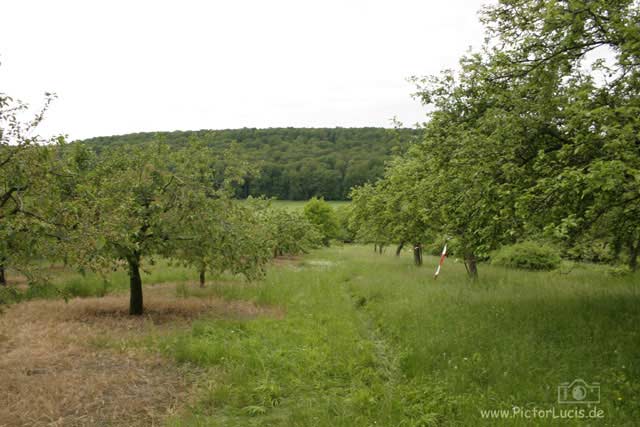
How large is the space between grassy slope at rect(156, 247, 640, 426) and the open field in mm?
31

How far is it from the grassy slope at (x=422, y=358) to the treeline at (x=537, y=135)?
6.58 feet

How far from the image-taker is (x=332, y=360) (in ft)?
32.4

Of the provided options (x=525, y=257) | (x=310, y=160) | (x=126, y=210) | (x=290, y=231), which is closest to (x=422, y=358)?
(x=126, y=210)

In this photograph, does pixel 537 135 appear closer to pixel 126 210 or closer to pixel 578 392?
pixel 578 392

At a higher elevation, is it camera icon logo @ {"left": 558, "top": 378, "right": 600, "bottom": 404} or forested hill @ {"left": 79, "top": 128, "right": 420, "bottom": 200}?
Result: forested hill @ {"left": 79, "top": 128, "right": 420, "bottom": 200}

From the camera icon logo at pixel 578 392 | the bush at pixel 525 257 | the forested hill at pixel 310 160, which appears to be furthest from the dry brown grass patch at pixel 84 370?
the forested hill at pixel 310 160

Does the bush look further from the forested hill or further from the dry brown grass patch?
the forested hill

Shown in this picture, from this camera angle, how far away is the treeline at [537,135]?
8016mm

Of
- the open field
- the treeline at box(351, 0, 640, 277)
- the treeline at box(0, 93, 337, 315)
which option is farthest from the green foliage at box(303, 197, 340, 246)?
the treeline at box(351, 0, 640, 277)

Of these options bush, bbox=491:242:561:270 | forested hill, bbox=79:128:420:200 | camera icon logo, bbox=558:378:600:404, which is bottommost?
bush, bbox=491:242:561:270

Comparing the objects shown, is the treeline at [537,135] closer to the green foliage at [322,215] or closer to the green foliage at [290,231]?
the green foliage at [290,231]

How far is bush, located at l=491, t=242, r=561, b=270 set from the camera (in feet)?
94.5

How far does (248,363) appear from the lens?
9.42 m

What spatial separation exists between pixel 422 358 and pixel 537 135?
609 centimetres
